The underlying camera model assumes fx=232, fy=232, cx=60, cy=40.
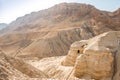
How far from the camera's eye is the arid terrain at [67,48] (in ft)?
54.3

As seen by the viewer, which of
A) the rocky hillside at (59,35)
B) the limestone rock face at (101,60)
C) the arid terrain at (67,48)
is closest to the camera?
the arid terrain at (67,48)

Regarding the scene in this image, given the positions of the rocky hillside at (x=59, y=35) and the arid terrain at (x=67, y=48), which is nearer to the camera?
the arid terrain at (x=67, y=48)

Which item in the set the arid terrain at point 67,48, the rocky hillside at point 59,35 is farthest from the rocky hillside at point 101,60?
the rocky hillside at point 59,35

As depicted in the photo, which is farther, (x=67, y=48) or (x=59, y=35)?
(x=59, y=35)

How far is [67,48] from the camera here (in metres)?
60.3

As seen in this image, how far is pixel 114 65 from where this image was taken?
19828 millimetres

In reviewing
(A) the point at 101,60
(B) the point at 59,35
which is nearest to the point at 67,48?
(B) the point at 59,35

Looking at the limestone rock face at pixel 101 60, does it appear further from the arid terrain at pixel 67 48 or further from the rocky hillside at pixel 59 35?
the rocky hillside at pixel 59 35

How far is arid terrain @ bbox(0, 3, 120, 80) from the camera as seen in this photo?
54.3 ft

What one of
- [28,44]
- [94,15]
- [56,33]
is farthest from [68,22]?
[28,44]

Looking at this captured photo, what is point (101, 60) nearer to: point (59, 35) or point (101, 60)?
point (101, 60)

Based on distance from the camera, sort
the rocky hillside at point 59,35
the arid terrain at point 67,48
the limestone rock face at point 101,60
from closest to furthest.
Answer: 1. the arid terrain at point 67,48
2. the limestone rock face at point 101,60
3. the rocky hillside at point 59,35

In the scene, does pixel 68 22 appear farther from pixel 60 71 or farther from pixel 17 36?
pixel 60 71

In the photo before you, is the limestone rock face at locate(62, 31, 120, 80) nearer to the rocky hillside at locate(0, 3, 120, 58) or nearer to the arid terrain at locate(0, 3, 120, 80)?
the arid terrain at locate(0, 3, 120, 80)
